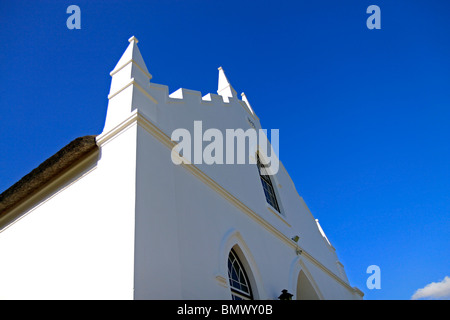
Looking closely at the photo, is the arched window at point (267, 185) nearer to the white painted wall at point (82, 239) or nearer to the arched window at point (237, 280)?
the arched window at point (237, 280)

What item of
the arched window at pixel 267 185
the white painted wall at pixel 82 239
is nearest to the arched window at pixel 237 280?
the white painted wall at pixel 82 239

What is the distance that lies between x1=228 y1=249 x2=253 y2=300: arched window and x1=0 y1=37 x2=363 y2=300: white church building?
3cm

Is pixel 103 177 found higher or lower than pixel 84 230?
higher

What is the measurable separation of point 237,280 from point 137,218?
297 centimetres

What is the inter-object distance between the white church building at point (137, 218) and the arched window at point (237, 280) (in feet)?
0.08

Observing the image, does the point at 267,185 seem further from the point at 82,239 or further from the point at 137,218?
the point at 137,218

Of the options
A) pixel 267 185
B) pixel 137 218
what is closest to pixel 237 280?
pixel 137 218

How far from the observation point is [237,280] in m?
6.20

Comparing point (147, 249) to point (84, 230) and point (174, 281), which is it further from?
point (84, 230)

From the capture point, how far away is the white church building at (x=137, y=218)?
4035 mm

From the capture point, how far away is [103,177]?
4.80 meters

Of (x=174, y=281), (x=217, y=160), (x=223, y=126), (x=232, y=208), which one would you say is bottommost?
(x=174, y=281)
